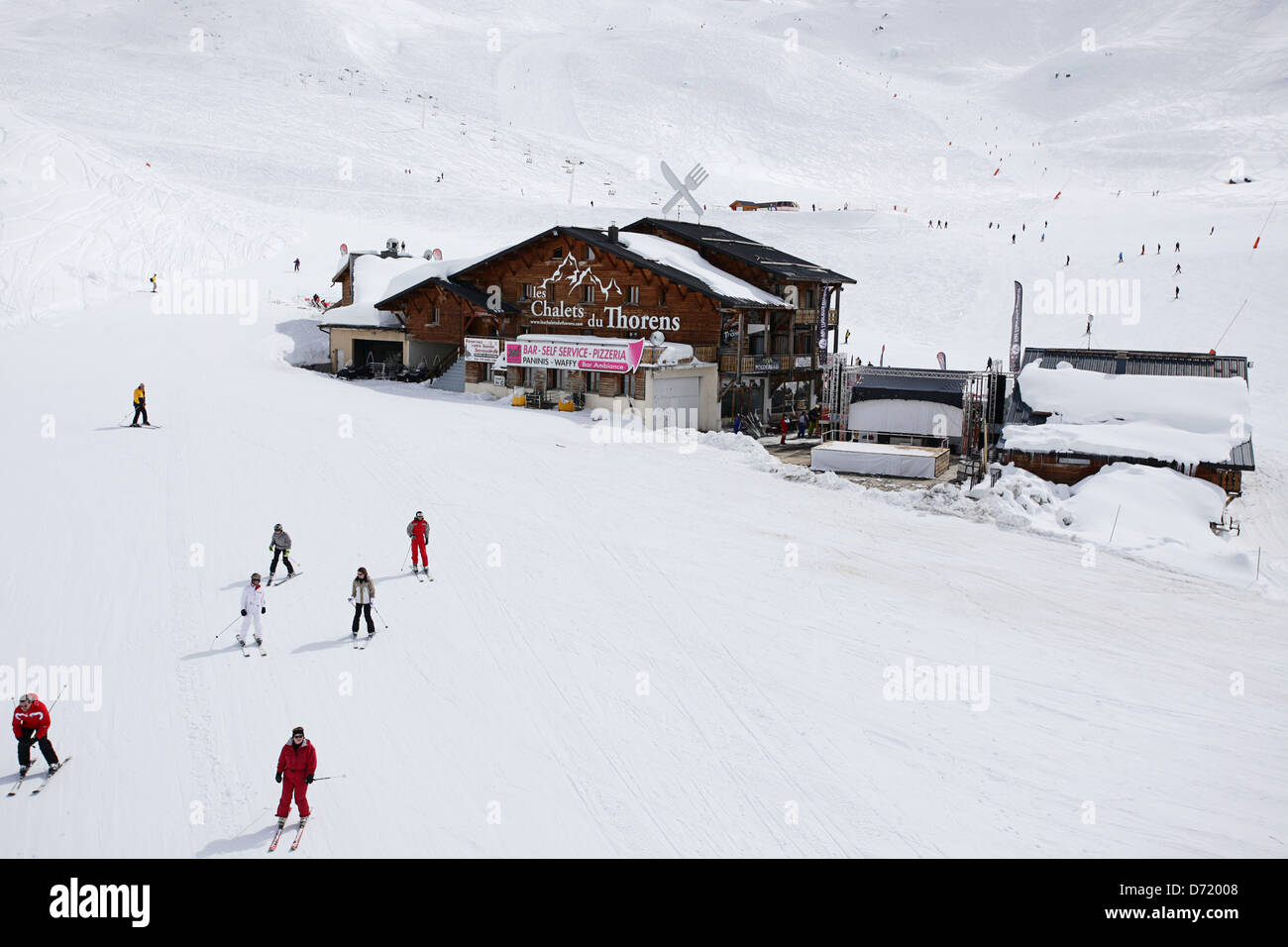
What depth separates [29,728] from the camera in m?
11.1

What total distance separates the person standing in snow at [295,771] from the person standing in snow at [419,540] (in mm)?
7153

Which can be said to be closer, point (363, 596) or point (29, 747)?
point (29, 747)

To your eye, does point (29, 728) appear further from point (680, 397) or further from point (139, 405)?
point (680, 397)

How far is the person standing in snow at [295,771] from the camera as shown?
33.3ft

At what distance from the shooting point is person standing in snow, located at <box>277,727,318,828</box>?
10164 millimetres

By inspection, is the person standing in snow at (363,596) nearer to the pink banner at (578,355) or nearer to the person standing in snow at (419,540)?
the person standing in snow at (419,540)

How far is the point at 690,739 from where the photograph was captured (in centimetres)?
1248

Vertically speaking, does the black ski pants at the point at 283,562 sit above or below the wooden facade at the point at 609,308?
below

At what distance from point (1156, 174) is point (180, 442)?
96.5 m

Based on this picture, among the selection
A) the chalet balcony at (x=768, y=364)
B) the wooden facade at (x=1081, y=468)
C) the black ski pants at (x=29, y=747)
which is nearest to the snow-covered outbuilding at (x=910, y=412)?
the chalet balcony at (x=768, y=364)

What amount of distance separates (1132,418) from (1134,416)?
3.4 inches

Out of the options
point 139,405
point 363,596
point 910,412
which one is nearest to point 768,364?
point 910,412
